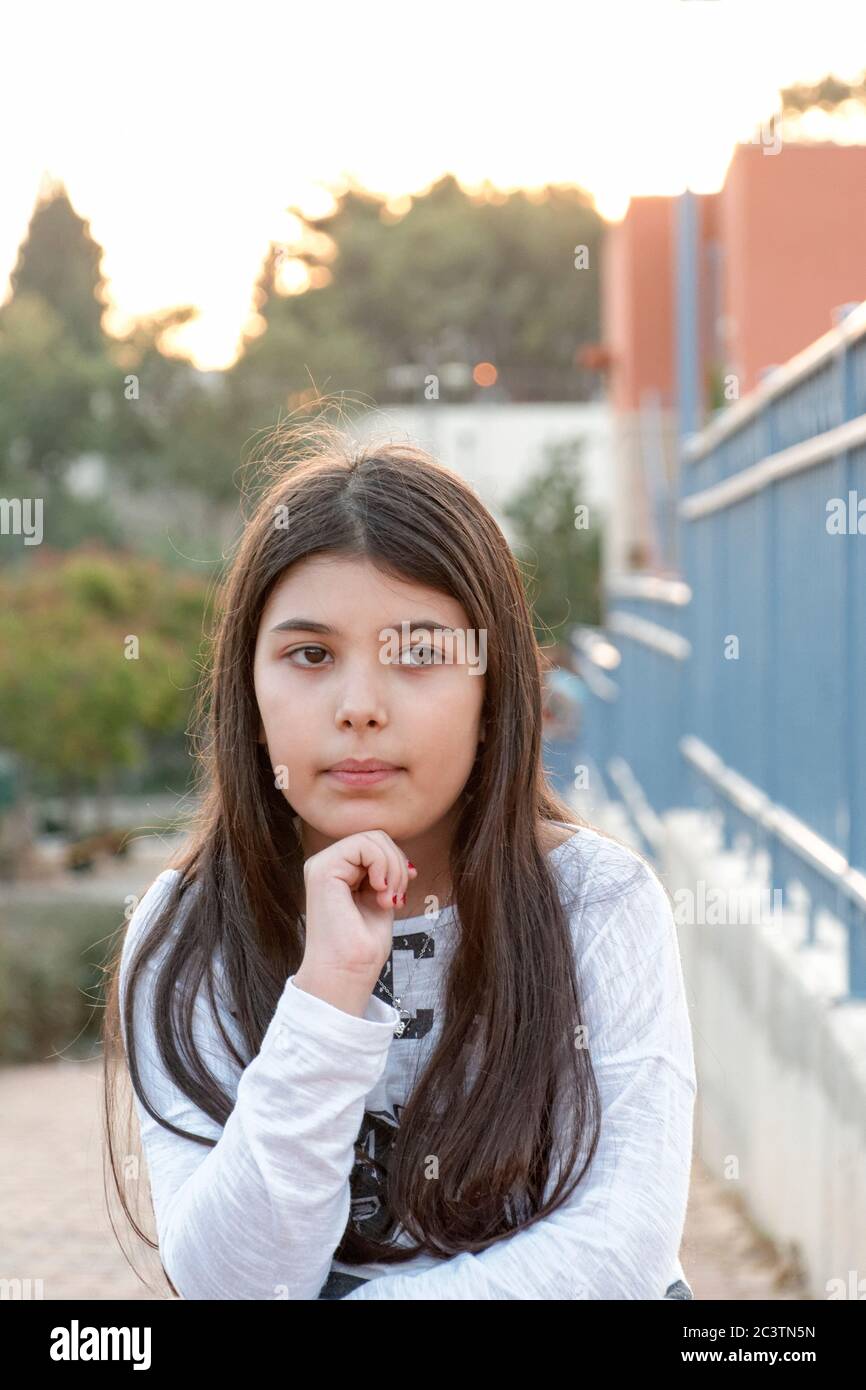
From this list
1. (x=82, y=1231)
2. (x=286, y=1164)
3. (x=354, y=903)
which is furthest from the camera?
(x=82, y=1231)

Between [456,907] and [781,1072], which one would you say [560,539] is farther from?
[456,907]

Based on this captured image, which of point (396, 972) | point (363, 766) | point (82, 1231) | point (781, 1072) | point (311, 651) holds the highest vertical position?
point (311, 651)

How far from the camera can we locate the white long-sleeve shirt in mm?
1774

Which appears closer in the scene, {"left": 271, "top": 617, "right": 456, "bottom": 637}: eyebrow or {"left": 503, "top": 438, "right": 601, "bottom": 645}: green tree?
{"left": 271, "top": 617, "right": 456, "bottom": 637}: eyebrow

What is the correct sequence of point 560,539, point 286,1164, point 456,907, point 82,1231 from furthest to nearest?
point 560,539 < point 82,1231 < point 456,907 < point 286,1164

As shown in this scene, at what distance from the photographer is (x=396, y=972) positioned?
202 centimetres

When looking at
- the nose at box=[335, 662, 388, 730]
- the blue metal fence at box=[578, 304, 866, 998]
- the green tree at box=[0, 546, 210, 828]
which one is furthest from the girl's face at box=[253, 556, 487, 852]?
the green tree at box=[0, 546, 210, 828]

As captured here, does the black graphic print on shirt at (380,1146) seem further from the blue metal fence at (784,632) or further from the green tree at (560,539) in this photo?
the green tree at (560,539)

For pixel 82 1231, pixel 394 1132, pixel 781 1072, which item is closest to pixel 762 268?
pixel 82 1231

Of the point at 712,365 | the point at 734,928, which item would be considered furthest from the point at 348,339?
→ the point at 734,928

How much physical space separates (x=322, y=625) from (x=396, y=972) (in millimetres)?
368

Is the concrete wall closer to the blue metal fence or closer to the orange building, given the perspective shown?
the blue metal fence

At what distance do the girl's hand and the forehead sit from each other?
0.22 meters
